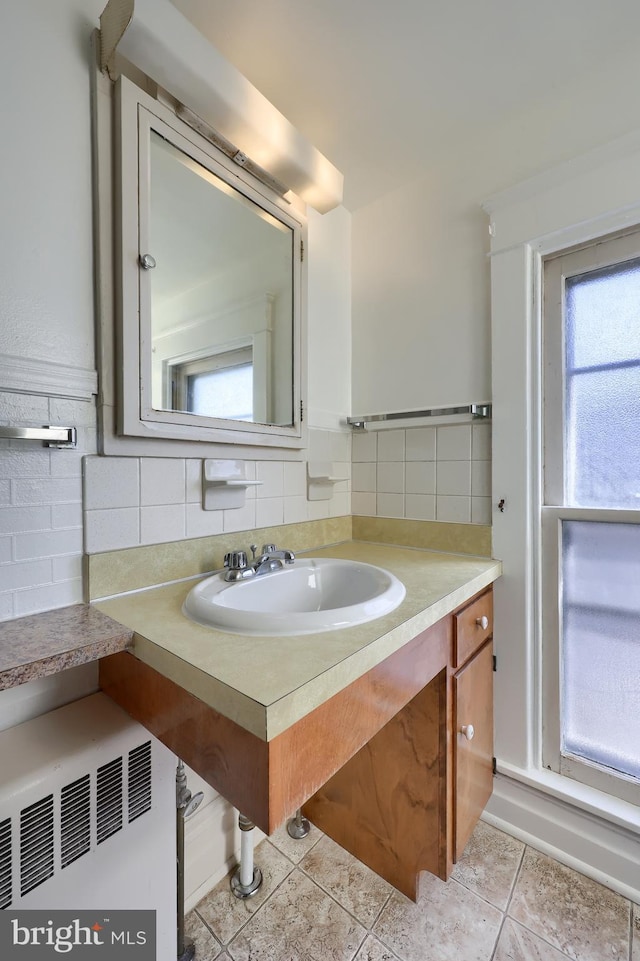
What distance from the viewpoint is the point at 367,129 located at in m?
1.25

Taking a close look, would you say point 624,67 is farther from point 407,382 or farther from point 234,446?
point 234,446

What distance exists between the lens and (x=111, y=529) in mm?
870

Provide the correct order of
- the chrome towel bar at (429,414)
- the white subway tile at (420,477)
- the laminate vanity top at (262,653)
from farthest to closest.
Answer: the white subway tile at (420,477), the chrome towel bar at (429,414), the laminate vanity top at (262,653)

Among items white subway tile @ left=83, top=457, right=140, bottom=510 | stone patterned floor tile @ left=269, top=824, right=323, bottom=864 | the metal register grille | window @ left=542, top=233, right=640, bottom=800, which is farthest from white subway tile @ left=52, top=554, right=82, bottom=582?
window @ left=542, top=233, right=640, bottom=800

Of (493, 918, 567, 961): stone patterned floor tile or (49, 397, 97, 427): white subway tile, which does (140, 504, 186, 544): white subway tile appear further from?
(493, 918, 567, 961): stone patterned floor tile

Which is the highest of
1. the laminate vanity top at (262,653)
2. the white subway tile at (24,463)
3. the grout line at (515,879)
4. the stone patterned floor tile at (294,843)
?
the white subway tile at (24,463)

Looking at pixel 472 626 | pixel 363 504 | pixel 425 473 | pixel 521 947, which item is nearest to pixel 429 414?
pixel 425 473

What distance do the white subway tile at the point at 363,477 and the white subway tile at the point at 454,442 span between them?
0.27m

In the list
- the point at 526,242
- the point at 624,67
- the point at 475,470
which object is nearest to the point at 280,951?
the point at 475,470

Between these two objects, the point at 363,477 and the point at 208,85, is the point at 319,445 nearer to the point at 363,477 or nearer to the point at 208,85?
the point at 363,477

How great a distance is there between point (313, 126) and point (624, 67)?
33.4 inches

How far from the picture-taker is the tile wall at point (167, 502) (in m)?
0.85

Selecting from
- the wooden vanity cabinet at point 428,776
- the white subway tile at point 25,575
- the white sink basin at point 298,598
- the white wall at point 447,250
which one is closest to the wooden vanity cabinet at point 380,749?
the wooden vanity cabinet at point 428,776
